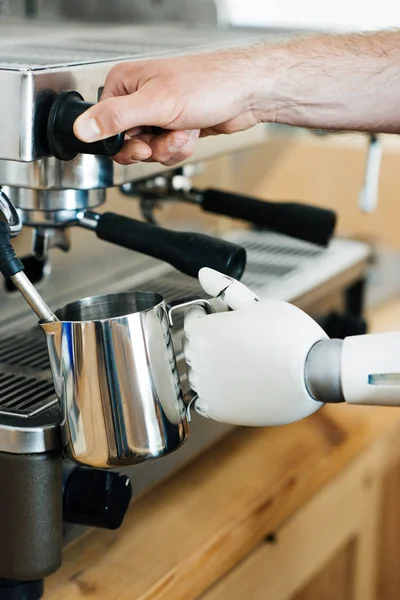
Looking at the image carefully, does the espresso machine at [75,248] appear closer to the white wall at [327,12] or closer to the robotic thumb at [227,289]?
the robotic thumb at [227,289]

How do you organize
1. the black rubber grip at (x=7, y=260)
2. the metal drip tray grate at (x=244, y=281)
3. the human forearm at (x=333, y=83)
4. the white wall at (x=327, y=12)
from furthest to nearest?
the white wall at (x=327, y=12) < the human forearm at (x=333, y=83) < the metal drip tray grate at (x=244, y=281) < the black rubber grip at (x=7, y=260)

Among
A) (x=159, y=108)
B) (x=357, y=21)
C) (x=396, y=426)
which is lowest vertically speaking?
(x=396, y=426)

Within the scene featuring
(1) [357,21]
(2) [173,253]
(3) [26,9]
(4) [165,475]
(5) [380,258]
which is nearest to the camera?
(2) [173,253]

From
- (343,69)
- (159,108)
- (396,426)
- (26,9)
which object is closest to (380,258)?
(396,426)

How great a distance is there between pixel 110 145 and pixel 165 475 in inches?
12.9

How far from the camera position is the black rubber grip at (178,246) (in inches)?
26.5

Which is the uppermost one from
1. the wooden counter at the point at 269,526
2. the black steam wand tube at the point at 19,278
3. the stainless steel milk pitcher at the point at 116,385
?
the black steam wand tube at the point at 19,278

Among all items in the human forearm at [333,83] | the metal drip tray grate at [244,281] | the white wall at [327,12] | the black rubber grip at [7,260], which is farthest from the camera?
the white wall at [327,12]

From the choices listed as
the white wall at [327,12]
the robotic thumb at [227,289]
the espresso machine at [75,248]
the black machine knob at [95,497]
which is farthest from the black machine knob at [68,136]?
the white wall at [327,12]

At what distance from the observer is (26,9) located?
914 millimetres

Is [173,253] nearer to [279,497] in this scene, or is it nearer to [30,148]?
[30,148]

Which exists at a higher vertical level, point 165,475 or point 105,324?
point 105,324

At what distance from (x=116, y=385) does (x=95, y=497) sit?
0.44 ft

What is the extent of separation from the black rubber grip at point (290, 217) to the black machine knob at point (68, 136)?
252 millimetres
